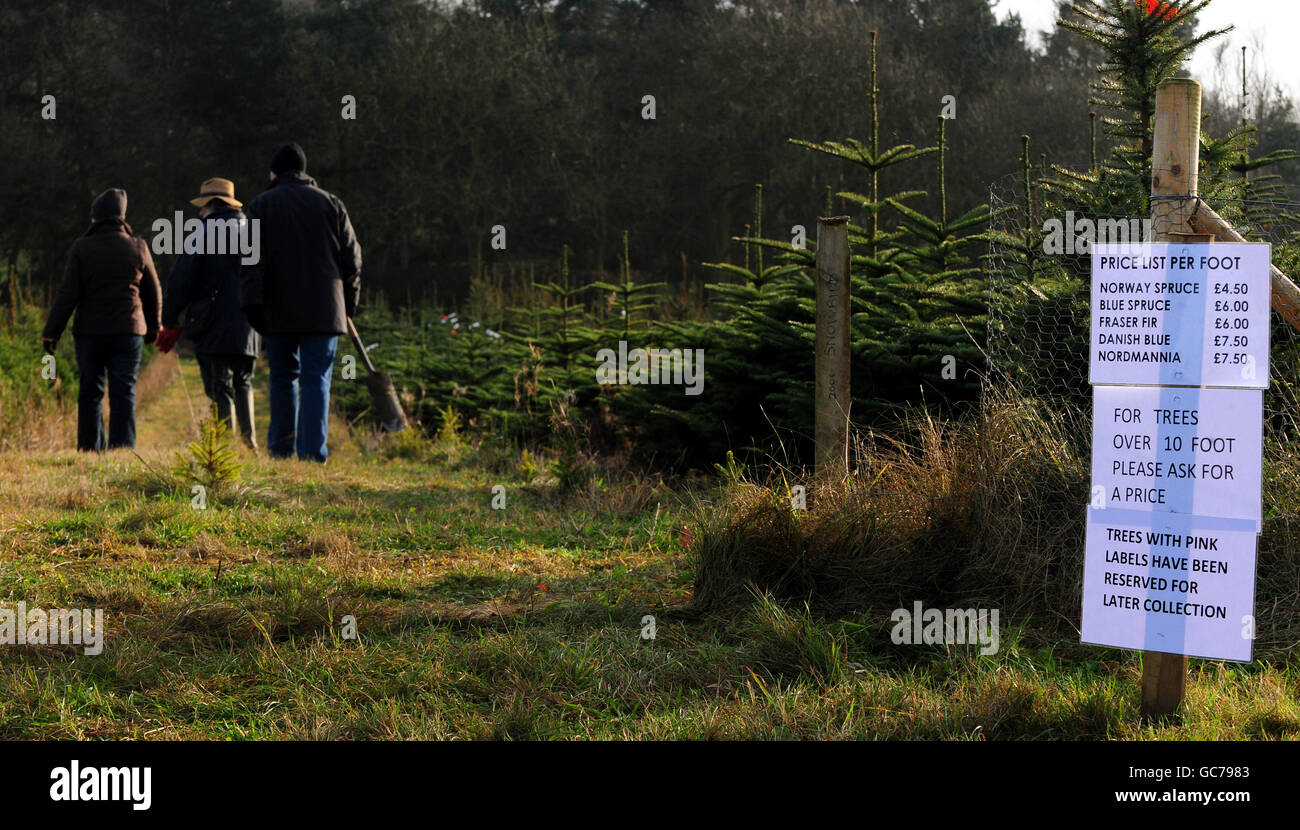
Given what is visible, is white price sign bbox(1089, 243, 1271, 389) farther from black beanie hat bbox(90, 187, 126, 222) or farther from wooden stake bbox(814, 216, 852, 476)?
black beanie hat bbox(90, 187, 126, 222)

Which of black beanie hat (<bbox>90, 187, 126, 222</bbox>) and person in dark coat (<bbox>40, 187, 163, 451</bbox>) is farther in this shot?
black beanie hat (<bbox>90, 187, 126, 222</bbox>)

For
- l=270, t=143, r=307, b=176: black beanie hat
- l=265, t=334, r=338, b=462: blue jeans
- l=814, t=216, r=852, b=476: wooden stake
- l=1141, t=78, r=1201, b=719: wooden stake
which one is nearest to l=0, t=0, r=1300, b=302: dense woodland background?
l=270, t=143, r=307, b=176: black beanie hat

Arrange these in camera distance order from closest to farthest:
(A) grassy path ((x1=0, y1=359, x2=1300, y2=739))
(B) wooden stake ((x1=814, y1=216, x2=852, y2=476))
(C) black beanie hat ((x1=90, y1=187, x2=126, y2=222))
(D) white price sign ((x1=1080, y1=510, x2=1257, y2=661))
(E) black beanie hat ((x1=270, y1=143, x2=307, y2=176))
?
(D) white price sign ((x1=1080, y1=510, x2=1257, y2=661)) < (A) grassy path ((x1=0, y1=359, x2=1300, y2=739)) < (B) wooden stake ((x1=814, y1=216, x2=852, y2=476)) < (E) black beanie hat ((x1=270, y1=143, x2=307, y2=176)) < (C) black beanie hat ((x1=90, y1=187, x2=126, y2=222))

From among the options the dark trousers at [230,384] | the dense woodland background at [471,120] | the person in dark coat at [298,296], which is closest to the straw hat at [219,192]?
the person in dark coat at [298,296]

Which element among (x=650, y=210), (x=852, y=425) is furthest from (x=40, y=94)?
(x=852, y=425)

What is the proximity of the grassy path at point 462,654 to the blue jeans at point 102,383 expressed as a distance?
10.00 feet

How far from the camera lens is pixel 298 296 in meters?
7.95

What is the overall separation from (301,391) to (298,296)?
2.20 feet

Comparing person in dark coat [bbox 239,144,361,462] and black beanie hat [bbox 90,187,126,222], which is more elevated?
black beanie hat [bbox 90,187,126,222]

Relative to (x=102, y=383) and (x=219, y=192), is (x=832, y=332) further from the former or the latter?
(x=102, y=383)

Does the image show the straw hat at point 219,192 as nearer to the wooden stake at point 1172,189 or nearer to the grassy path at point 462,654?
the grassy path at point 462,654

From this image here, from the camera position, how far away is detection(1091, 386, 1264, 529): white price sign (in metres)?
3.16

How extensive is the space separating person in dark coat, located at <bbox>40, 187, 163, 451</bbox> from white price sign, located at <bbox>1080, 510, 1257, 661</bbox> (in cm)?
751

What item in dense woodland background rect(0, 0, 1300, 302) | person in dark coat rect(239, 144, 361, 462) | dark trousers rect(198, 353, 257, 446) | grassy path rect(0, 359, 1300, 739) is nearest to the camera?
grassy path rect(0, 359, 1300, 739)
